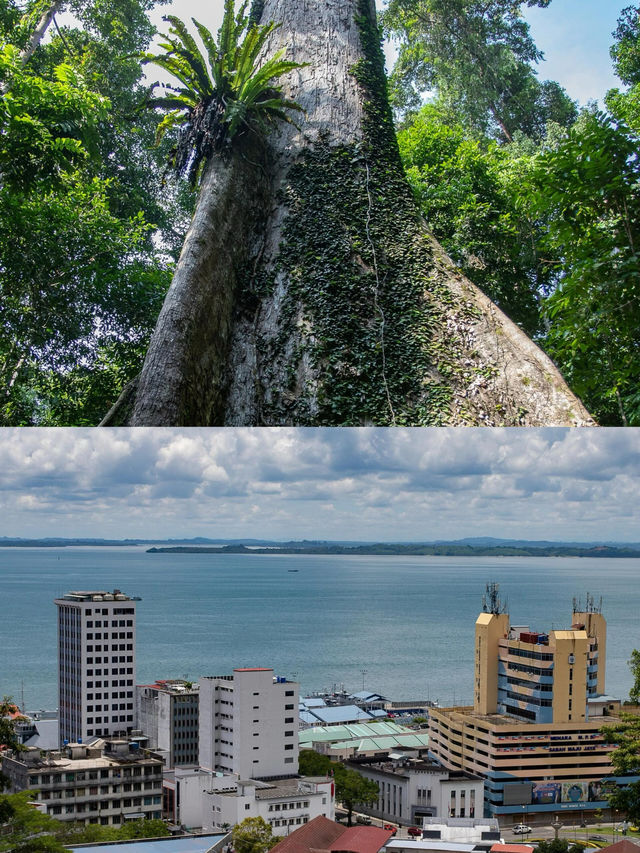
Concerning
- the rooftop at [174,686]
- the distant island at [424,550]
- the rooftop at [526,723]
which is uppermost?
the distant island at [424,550]

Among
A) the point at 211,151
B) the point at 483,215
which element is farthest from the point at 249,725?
the point at 483,215

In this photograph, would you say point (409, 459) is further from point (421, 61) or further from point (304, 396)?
point (421, 61)

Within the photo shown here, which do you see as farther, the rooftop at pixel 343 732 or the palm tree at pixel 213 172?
the palm tree at pixel 213 172

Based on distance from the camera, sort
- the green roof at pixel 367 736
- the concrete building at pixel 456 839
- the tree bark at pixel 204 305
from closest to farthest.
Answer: the concrete building at pixel 456 839 → the green roof at pixel 367 736 → the tree bark at pixel 204 305

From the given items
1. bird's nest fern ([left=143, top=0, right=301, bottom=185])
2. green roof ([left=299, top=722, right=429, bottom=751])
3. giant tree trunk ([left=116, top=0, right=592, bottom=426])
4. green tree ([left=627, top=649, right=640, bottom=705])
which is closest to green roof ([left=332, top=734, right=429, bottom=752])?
green roof ([left=299, top=722, right=429, bottom=751])

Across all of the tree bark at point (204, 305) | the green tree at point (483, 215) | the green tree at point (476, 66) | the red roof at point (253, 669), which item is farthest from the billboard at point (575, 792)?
the green tree at point (476, 66)

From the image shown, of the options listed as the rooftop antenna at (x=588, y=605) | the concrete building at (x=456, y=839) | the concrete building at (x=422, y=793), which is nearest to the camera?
the concrete building at (x=456, y=839)

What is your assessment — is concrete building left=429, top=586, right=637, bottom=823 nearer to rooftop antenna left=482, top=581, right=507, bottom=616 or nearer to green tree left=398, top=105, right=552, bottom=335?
rooftop antenna left=482, top=581, right=507, bottom=616

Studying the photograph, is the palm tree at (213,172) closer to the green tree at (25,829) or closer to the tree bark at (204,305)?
the tree bark at (204,305)
